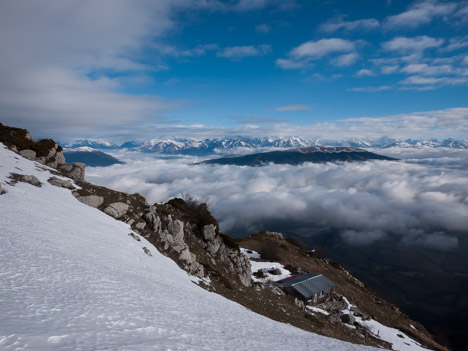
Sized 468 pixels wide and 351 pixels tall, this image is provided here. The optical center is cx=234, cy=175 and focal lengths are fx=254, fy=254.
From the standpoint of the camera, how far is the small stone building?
160 ft

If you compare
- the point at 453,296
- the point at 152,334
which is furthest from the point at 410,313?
the point at 152,334

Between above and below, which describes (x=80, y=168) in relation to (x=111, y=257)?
above

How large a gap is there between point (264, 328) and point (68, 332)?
13783 millimetres

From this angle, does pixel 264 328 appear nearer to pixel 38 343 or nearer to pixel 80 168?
pixel 38 343

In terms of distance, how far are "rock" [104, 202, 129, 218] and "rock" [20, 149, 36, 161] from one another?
16990 mm

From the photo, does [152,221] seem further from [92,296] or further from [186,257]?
[92,296]

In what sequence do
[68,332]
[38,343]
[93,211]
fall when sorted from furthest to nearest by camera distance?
[93,211], [68,332], [38,343]

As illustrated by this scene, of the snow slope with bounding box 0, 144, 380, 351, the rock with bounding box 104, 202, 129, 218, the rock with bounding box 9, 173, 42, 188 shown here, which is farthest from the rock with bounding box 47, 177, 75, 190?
the rock with bounding box 104, 202, 129, 218

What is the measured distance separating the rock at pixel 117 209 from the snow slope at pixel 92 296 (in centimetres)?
331

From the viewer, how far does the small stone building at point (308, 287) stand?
48.8 metres

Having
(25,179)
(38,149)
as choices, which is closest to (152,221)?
(25,179)

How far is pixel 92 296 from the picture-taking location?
13.4 m

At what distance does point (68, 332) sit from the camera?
9.37 metres

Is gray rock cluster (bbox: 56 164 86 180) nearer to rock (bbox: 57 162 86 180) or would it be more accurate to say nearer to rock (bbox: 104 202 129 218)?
rock (bbox: 57 162 86 180)
